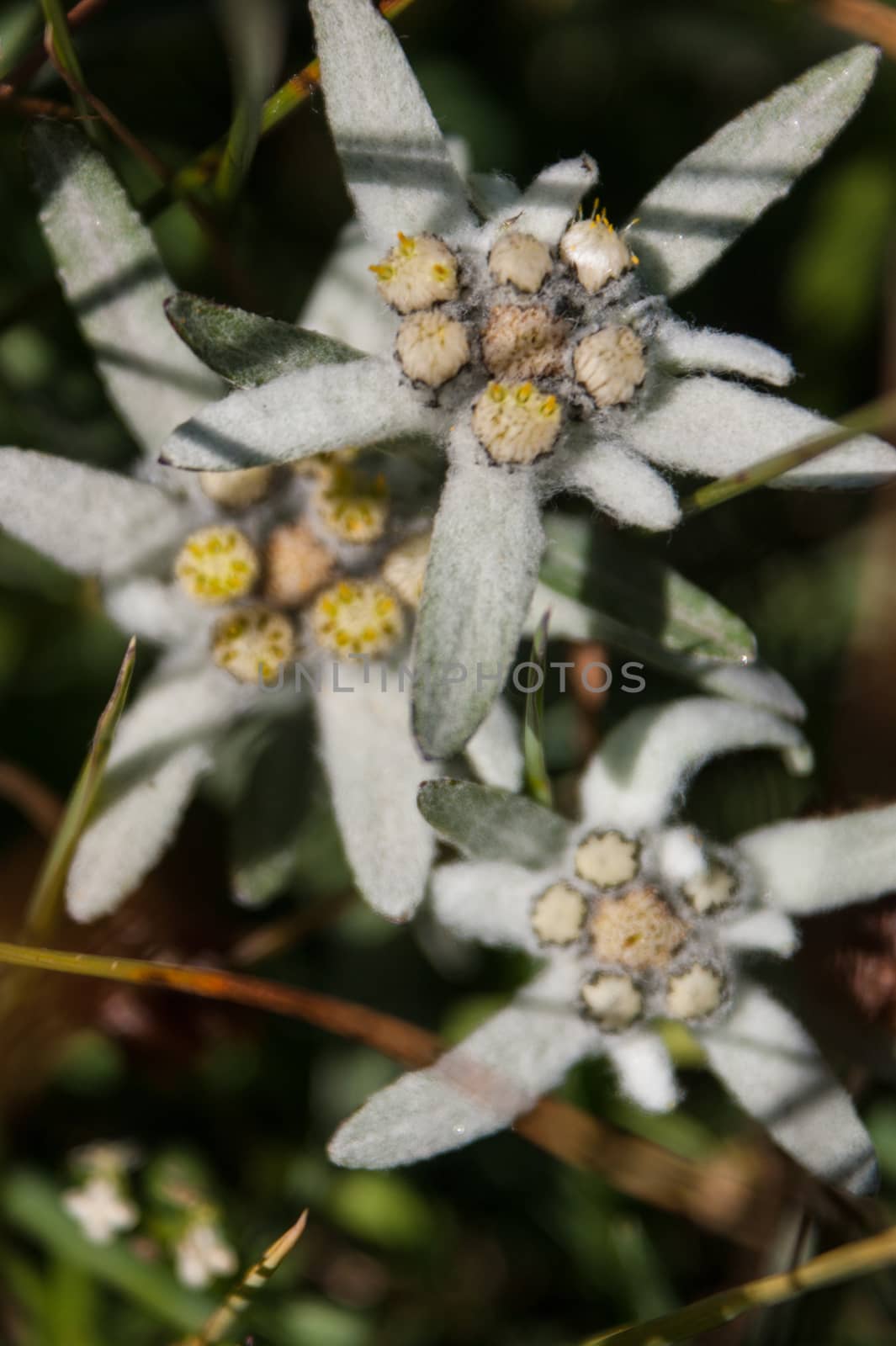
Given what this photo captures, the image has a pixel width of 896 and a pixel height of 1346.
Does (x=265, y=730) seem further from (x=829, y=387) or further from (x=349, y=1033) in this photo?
(x=829, y=387)

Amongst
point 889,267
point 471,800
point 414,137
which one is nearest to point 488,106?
point 889,267

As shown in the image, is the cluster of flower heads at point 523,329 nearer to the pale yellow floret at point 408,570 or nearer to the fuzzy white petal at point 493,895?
the pale yellow floret at point 408,570

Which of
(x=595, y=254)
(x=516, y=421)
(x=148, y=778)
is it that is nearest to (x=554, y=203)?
(x=595, y=254)

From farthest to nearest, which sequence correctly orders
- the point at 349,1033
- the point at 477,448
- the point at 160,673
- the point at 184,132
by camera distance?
the point at 184,132, the point at 160,673, the point at 349,1033, the point at 477,448

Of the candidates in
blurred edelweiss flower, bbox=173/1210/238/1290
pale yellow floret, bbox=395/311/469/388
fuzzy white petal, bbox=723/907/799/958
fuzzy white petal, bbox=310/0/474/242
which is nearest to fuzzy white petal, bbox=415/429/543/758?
pale yellow floret, bbox=395/311/469/388

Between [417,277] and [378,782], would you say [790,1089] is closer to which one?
[378,782]

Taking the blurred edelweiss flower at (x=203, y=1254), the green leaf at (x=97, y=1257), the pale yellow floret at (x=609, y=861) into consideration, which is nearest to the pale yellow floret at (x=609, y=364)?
the pale yellow floret at (x=609, y=861)
